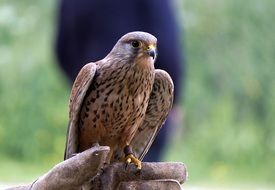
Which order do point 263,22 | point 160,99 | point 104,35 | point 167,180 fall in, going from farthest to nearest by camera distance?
point 263,22 < point 104,35 < point 160,99 < point 167,180

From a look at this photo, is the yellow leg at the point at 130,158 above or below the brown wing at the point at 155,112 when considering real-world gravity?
below

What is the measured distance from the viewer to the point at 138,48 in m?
2.99

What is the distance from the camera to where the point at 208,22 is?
779cm

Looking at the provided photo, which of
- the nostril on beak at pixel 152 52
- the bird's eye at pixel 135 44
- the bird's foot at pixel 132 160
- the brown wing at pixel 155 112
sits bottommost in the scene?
the bird's foot at pixel 132 160

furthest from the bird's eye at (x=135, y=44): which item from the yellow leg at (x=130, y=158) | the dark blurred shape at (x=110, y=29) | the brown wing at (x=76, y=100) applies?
the dark blurred shape at (x=110, y=29)

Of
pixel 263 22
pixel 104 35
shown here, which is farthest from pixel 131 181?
pixel 263 22

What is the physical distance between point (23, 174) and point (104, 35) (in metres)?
1.38

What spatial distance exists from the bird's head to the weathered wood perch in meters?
0.30

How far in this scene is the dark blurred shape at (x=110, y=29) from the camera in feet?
19.4

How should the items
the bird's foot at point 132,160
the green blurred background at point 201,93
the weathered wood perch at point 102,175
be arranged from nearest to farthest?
the weathered wood perch at point 102,175 → the bird's foot at point 132,160 → the green blurred background at point 201,93

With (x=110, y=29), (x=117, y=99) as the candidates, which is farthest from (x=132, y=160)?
(x=110, y=29)

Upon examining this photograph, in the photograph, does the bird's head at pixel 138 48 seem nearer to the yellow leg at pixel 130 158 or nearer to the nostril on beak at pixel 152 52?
the nostril on beak at pixel 152 52

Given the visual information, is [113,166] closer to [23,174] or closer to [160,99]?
[160,99]

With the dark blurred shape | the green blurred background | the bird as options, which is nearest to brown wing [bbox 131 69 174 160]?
the bird
